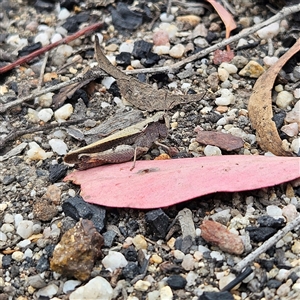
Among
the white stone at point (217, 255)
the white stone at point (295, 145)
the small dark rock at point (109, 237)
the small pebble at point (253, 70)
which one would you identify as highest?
the small dark rock at point (109, 237)

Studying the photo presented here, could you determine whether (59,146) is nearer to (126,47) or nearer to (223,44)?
(126,47)

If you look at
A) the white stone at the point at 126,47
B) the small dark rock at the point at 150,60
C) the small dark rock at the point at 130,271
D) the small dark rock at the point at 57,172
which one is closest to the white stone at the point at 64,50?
the white stone at the point at 126,47

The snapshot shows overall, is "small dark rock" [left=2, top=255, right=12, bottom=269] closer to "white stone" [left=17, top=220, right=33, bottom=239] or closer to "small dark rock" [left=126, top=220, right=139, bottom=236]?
"white stone" [left=17, top=220, right=33, bottom=239]

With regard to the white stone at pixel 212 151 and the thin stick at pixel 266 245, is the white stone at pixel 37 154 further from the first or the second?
the thin stick at pixel 266 245

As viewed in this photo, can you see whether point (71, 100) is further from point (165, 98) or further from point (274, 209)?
point (274, 209)

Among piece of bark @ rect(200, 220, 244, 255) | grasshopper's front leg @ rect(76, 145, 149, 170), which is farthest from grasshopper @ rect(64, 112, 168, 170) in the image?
piece of bark @ rect(200, 220, 244, 255)

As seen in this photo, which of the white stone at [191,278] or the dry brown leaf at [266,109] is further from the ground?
the dry brown leaf at [266,109]
